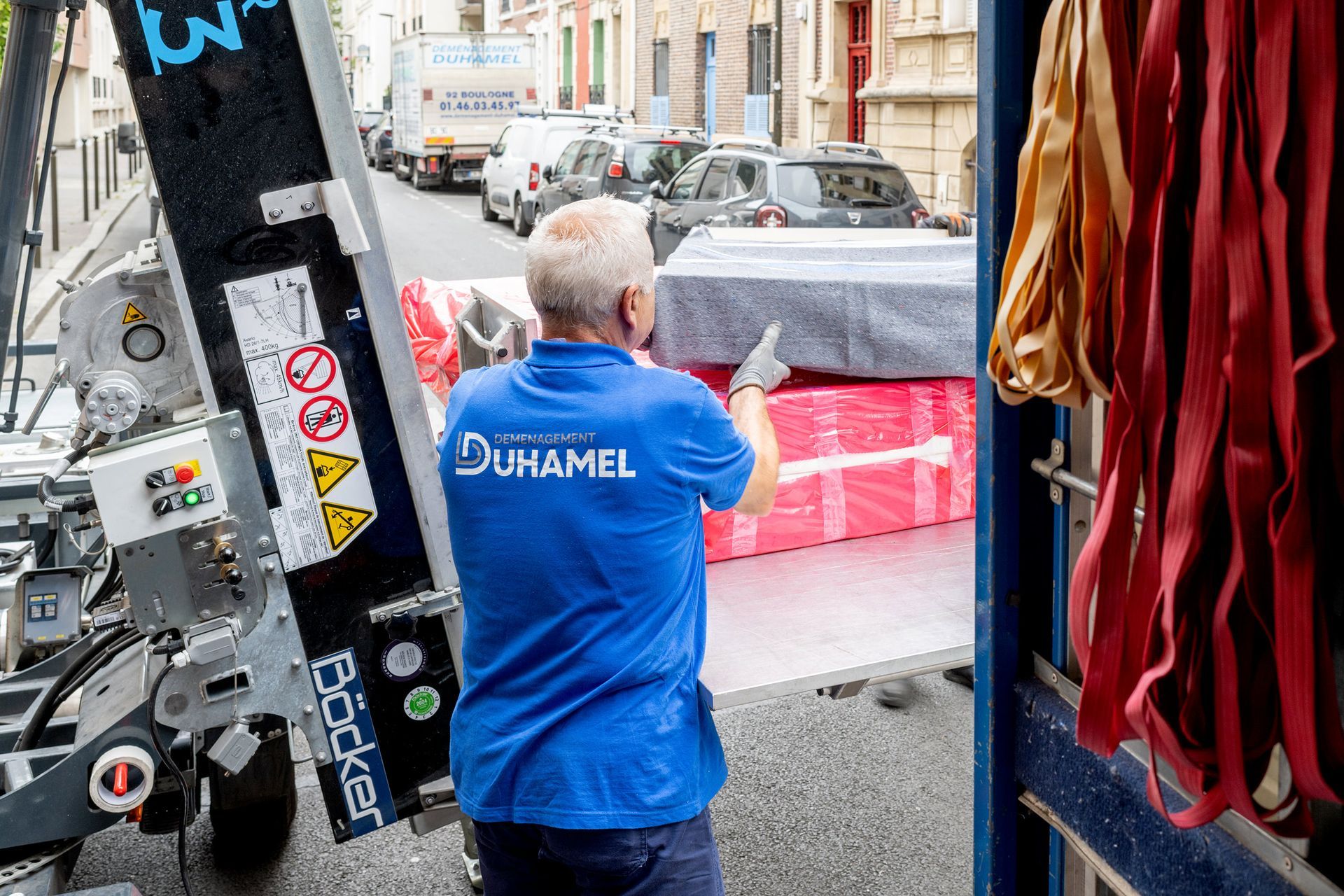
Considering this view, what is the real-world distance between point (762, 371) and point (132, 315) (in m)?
1.37

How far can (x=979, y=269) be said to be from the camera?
76.0 inches

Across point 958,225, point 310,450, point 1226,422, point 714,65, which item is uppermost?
point 714,65

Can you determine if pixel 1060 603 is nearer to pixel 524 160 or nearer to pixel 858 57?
pixel 524 160

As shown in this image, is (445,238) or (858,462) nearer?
(858,462)

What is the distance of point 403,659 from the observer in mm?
2951

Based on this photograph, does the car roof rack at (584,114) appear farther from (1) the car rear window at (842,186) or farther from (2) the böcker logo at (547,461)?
(2) the böcker logo at (547,461)

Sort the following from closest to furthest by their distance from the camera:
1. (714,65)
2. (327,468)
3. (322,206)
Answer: (322,206), (327,468), (714,65)

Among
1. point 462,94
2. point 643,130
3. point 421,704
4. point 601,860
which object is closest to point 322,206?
point 421,704

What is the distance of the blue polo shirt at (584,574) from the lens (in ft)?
7.23

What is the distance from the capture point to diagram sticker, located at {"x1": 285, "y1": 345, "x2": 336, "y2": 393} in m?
2.71

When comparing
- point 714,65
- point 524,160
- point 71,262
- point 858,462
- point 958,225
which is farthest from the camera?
point 714,65

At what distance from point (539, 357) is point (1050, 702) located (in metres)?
1.03

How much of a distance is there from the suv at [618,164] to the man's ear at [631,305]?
49.6 feet

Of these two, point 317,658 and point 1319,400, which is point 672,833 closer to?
point 317,658
